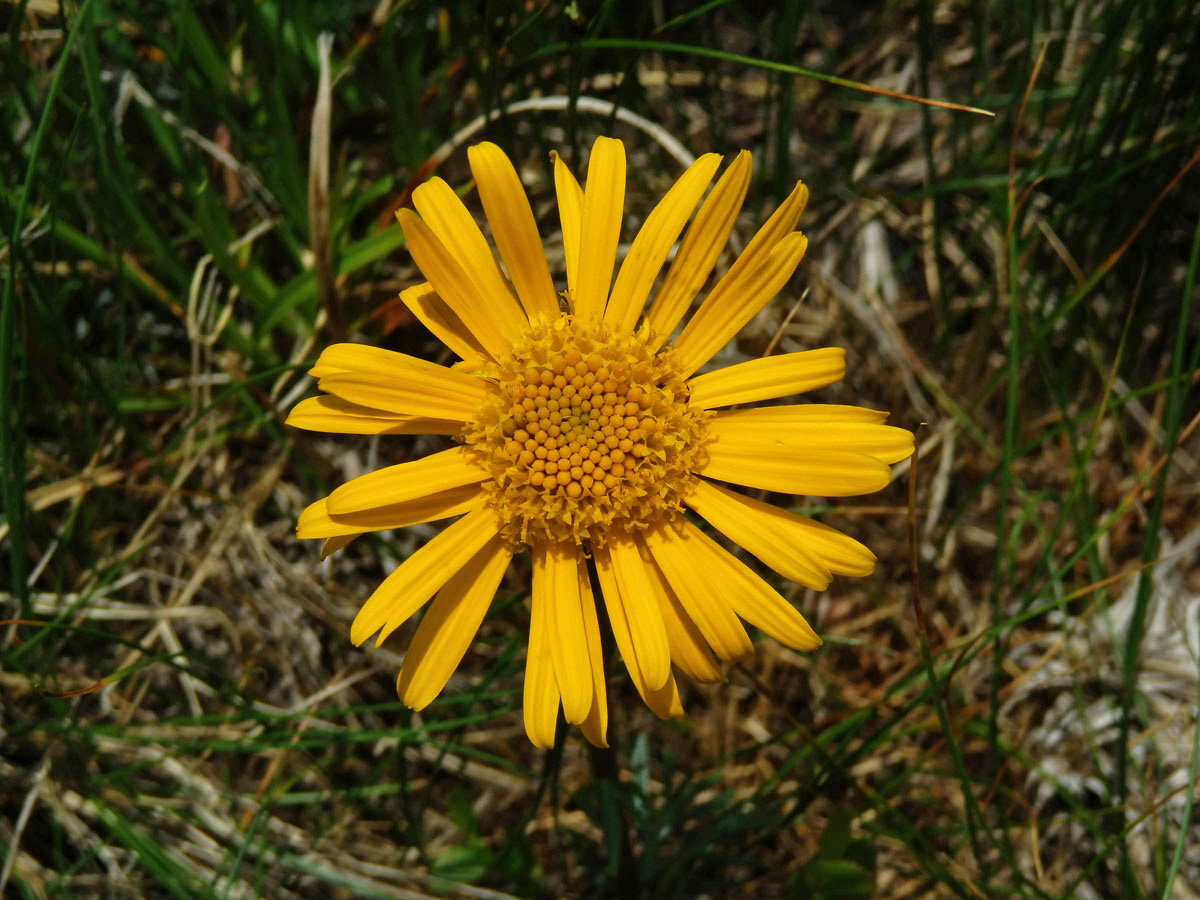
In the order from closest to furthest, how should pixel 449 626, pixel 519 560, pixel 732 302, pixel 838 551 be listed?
pixel 838 551 < pixel 449 626 < pixel 732 302 < pixel 519 560

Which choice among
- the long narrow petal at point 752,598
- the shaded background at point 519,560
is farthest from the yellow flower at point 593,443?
the shaded background at point 519,560

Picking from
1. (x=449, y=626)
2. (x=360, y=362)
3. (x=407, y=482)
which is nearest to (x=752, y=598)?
(x=449, y=626)

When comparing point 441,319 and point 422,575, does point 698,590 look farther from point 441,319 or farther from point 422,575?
point 441,319

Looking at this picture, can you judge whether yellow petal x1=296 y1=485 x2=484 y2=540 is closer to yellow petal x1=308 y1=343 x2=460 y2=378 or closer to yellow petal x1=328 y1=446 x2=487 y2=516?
yellow petal x1=328 y1=446 x2=487 y2=516

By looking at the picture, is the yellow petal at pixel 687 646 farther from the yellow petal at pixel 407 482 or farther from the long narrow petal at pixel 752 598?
the yellow petal at pixel 407 482

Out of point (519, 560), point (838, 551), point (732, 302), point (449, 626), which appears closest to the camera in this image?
point (838, 551)

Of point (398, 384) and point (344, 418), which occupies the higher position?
point (398, 384)

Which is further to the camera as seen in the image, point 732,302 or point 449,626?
point 732,302

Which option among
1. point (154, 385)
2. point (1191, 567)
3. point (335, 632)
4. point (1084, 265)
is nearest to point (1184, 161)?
point (1084, 265)
